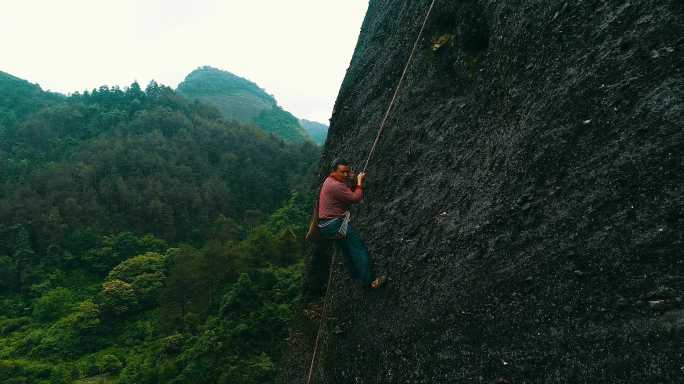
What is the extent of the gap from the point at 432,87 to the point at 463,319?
2841 millimetres

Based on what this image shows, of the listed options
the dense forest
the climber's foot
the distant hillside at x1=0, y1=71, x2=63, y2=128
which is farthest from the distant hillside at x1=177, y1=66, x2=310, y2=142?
the climber's foot

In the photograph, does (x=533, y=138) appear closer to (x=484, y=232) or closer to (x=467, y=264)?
(x=484, y=232)

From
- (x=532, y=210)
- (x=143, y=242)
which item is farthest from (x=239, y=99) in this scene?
(x=532, y=210)

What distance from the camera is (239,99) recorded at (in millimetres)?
179250

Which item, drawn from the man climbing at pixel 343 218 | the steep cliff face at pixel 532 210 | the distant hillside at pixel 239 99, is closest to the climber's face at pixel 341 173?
the man climbing at pixel 343 218

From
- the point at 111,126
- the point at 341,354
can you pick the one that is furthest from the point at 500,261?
the point at 111,126

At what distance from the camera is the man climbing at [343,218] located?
498 centimetres

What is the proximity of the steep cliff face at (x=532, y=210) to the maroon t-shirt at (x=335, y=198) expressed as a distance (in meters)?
0.60

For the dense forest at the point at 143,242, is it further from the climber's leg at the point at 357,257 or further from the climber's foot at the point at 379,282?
the climber's foot at the point at 379,282

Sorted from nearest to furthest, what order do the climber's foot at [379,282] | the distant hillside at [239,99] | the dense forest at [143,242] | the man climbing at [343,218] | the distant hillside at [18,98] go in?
the climber's foot at [379,282]
the man climbing at [343,218]
the dense forest at [143,242]
the distant hillside at [18,98]
the distant hillside at [239,99]

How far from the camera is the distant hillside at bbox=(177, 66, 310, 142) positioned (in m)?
154

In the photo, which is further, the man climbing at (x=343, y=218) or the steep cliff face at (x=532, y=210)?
the man climbing at (x=343, y=218)

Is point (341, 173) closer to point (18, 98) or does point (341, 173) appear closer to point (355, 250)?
point (355, 250)

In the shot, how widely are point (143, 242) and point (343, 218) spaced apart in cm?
5235
